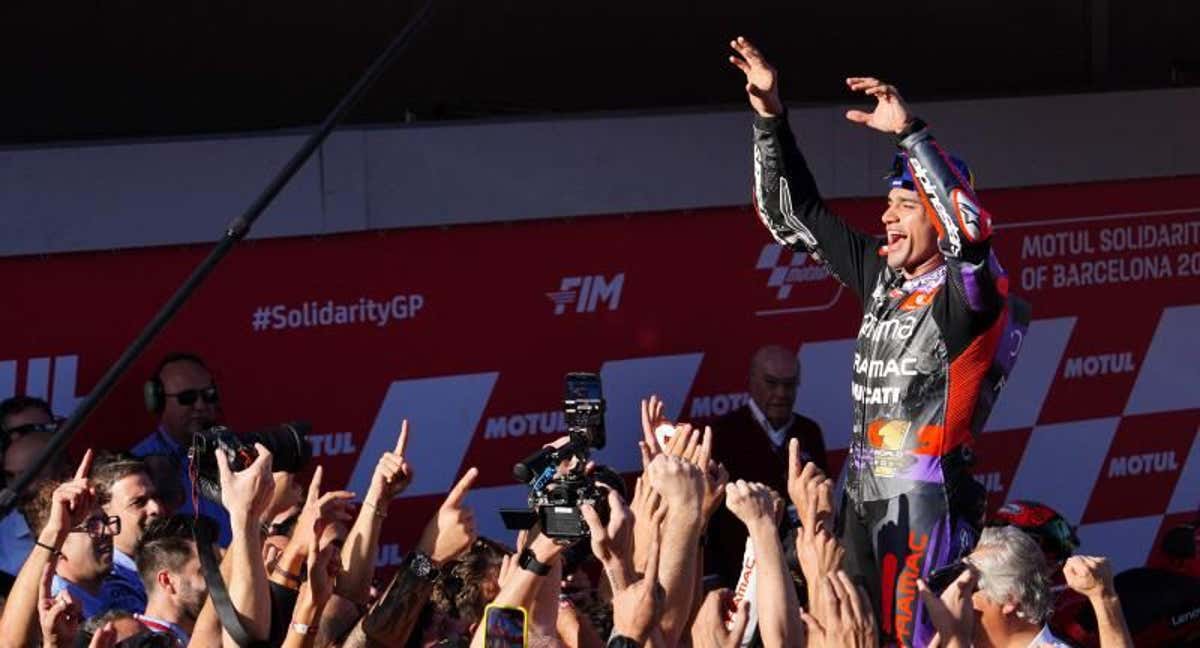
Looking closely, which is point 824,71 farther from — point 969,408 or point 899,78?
point 969,408

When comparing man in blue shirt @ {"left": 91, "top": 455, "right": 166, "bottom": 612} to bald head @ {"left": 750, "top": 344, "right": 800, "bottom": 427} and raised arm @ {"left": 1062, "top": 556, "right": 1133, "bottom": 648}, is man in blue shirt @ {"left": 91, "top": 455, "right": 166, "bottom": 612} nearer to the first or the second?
raised arm @ {"left": 1062, "top": 556, "right": 1133, "bottom": 648}

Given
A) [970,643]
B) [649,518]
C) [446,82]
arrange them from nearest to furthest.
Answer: [970,643] < [649,518] < [446,82]

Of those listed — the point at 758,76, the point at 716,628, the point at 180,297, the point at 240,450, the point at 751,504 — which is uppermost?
the point at 758,76

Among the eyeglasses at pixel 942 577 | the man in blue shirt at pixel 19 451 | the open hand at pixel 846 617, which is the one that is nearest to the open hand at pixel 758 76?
the eyeglasses at pixel 942 577

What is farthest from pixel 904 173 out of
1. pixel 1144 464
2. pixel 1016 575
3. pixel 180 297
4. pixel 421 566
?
pixel 1144 464

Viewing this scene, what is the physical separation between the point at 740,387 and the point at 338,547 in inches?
121

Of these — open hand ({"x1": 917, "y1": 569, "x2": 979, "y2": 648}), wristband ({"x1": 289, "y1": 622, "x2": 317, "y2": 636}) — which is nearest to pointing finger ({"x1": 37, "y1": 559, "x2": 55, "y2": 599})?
wristband ({"x1": 289, "y1": 622, "x2": 317, "y2": 636})

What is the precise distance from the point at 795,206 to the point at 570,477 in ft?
4.73

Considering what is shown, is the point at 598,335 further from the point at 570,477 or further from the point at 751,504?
the point at 751,504

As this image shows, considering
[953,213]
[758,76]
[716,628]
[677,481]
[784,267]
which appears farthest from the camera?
[784,267]

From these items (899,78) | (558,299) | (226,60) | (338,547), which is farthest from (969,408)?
(899,78)

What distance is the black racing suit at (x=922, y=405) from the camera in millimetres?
5039

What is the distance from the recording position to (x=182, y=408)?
6.59 m

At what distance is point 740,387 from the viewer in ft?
25.9
